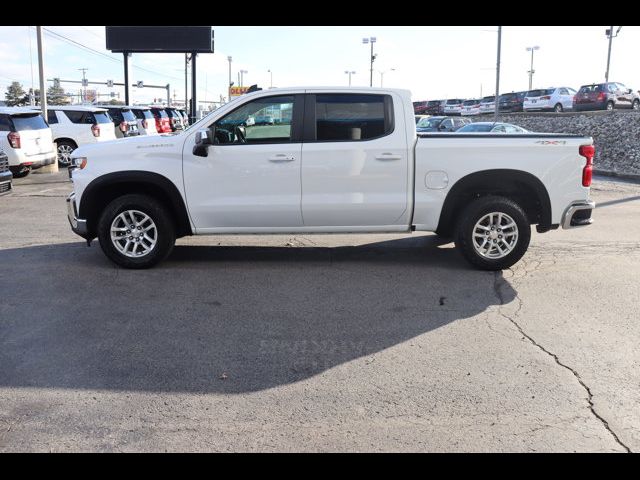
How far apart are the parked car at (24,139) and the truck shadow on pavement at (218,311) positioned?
8029mm

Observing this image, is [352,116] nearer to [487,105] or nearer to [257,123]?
[257,123]

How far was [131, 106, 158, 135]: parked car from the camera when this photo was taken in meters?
24.4

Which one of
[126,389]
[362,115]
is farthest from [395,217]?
[126,389]

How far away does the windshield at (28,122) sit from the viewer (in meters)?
15.1

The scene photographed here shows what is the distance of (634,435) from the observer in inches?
139

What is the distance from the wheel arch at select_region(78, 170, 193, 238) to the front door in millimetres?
153

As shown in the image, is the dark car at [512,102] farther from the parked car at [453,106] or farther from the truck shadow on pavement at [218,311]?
the truck shadow on pavement at [218,311]

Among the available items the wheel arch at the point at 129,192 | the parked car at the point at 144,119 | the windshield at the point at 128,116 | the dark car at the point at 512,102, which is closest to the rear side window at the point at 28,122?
the windshield at the point at 128,116

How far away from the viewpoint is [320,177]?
7000 millimetres

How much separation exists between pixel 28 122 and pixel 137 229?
10269mm

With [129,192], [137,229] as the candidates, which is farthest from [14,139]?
[137,229]
